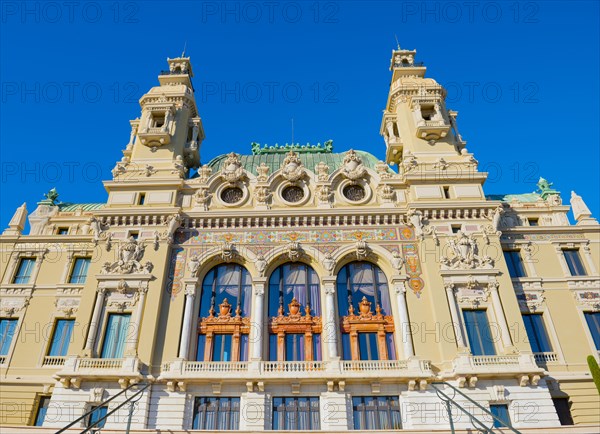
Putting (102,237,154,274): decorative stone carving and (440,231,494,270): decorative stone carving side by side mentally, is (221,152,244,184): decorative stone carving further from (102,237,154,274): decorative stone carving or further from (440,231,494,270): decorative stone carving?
(440,231,494,270): decorative stone carving

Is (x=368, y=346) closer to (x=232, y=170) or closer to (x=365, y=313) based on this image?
(x=365, y=313)

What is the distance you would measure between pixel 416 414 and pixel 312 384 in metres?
6.32

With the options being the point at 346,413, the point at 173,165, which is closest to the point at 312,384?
the point at 346,413

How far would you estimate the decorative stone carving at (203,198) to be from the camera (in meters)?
39.3

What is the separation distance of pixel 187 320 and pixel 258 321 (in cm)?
480

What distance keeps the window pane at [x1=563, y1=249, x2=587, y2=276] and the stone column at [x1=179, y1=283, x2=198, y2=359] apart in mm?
27759

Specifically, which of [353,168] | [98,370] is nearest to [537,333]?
[353,168]

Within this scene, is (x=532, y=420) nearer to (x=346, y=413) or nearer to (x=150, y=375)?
(x=346, y=413)

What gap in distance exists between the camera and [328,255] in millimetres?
36250

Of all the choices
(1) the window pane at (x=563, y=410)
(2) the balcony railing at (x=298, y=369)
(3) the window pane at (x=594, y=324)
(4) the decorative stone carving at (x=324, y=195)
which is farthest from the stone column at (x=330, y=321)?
(3) the window pane at (x=594, y=324)

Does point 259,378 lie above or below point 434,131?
below

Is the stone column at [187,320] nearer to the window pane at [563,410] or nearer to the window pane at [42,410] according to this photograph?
the window pane at [42,410]

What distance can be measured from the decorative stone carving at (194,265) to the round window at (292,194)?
28.8ft

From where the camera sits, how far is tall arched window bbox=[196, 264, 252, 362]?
33344 mm
